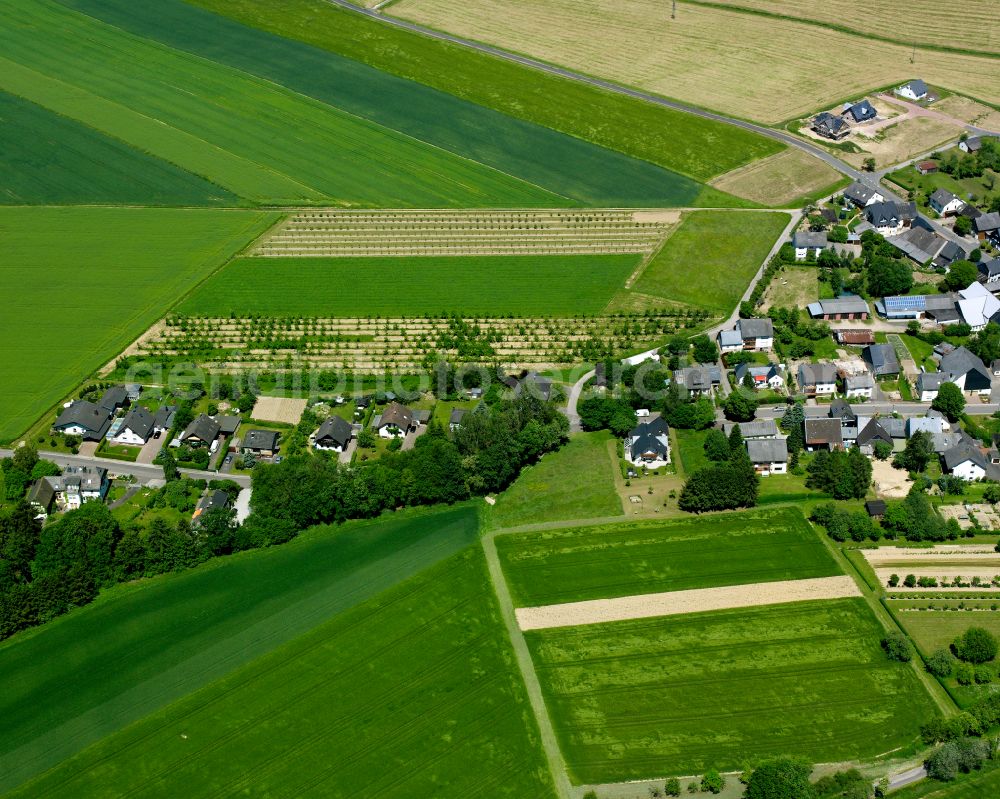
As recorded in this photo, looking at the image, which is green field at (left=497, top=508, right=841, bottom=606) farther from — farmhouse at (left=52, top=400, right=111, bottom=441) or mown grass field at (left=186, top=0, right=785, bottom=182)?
mown grass field at (left=186, top=0, right=785, bottom=182)

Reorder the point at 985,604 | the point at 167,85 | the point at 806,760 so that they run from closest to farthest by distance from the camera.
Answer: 1. the point at 806,760
2. the point at 985,604
3. the point at 167,85

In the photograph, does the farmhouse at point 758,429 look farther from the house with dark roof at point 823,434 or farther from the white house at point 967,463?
the white house at point 967,463

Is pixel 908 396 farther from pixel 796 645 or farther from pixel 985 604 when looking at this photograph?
pixel 796 645

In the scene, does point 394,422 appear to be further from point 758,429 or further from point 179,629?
point 758,429

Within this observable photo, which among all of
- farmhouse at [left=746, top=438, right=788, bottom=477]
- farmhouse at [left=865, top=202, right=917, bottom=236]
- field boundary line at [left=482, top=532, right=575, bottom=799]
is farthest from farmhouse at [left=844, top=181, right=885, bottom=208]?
field boundary line at [left=482, top=532, right=575, bottom=799]

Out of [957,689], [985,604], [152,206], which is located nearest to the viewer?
[957,689]

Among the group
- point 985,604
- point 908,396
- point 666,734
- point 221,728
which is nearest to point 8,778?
point 221,728
